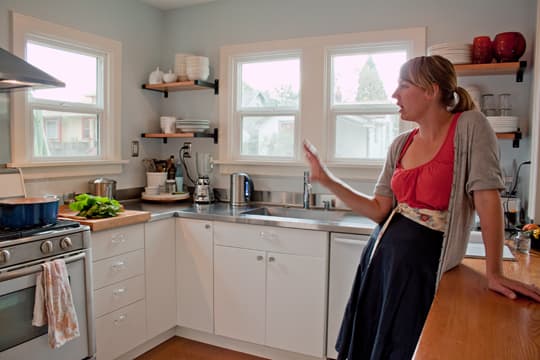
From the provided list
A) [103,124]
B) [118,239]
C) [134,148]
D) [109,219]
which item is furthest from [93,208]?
[134,148]

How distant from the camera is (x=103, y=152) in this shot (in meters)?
3.44

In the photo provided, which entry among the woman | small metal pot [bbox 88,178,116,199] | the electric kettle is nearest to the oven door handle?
small metal pot [bbox 88,178,116,199]

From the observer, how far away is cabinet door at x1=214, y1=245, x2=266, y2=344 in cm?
289

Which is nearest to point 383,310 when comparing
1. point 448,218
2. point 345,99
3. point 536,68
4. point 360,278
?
point 360,278

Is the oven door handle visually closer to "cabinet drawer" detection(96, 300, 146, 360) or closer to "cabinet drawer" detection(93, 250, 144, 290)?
"cabinet drawer" detection(93, 250, 144, 290)

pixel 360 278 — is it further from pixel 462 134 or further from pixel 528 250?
pixel 528 250

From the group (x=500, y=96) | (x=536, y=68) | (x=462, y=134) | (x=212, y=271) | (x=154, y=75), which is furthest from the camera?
(x=154, y=75)

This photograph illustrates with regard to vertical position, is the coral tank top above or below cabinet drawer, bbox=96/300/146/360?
above

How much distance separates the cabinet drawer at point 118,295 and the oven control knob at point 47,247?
47 cm

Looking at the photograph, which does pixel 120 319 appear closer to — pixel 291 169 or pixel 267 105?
pixel 291 169

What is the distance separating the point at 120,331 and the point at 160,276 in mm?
435

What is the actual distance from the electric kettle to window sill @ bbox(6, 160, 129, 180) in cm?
86

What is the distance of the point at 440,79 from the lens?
146cm

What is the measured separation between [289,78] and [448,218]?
2263mm
